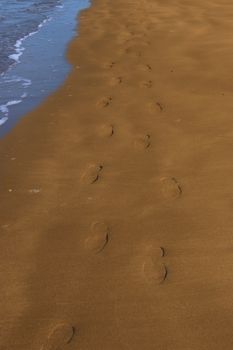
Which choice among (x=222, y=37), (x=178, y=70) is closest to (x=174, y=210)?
(x=178, y=70)

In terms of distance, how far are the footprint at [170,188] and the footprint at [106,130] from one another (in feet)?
3.53

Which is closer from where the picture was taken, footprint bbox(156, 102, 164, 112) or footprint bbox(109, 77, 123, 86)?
footprint bbox(156, 102, 164, 112)

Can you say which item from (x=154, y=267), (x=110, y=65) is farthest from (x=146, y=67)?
(x=154, y=267)

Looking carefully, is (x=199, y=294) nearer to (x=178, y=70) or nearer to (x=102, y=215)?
(x=102, y=215)

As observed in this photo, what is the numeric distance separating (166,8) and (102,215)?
31.2 ft

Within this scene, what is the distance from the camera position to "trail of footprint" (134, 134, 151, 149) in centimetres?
435

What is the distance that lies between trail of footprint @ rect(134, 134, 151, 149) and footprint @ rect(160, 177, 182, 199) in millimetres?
660

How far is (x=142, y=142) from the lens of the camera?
14.6ft

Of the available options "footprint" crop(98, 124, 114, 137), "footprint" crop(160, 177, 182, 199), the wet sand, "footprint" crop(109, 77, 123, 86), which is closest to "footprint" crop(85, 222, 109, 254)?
Answer: the wet sand

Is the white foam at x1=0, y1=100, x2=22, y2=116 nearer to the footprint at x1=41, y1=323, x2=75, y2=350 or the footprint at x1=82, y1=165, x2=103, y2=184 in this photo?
the footprint at x1=82, y1=165, x2=103, y2=184

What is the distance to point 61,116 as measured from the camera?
17.2ft

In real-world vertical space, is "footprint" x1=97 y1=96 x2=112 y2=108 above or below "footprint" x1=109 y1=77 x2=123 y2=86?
above

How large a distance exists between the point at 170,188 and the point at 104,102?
7.26ft

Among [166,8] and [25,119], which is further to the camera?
[166,8]
